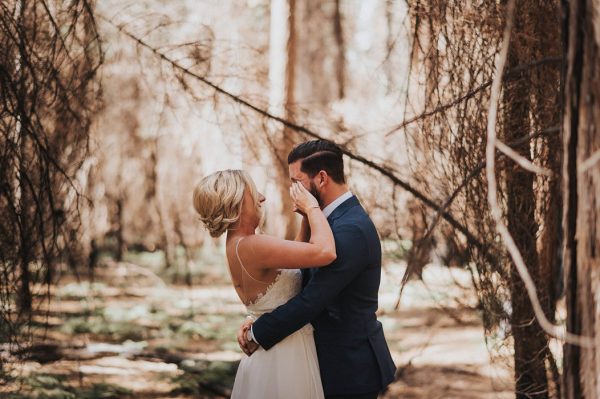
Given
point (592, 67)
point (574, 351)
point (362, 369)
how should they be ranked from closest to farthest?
point (592, 67)
point (574, 351)
point (362, 369)

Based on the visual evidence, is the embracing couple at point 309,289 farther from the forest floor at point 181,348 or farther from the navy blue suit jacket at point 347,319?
the forest floor at point 181,348

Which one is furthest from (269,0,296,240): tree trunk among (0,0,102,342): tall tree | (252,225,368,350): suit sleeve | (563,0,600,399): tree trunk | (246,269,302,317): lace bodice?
(563,0,600,399): tree trunk

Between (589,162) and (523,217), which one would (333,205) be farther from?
(523,217)

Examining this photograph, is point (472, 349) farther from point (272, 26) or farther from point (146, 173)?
point (146, 173)

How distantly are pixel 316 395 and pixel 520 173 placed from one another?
2118mm

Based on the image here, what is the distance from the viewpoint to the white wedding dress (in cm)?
340

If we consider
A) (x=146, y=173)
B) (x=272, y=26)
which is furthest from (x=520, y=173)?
(x=146, y=173)

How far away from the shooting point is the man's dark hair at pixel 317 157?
3459mm

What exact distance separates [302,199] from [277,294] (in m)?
0.49

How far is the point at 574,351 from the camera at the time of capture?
2271 mm

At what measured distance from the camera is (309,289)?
128 inches

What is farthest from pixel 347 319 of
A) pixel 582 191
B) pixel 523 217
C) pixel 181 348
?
pixel 181 348

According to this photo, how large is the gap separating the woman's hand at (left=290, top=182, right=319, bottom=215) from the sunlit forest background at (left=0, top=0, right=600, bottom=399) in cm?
52

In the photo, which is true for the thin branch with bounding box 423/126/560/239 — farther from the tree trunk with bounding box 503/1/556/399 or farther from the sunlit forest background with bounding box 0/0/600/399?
the tree trunk with bounding box 503/1/556/399
